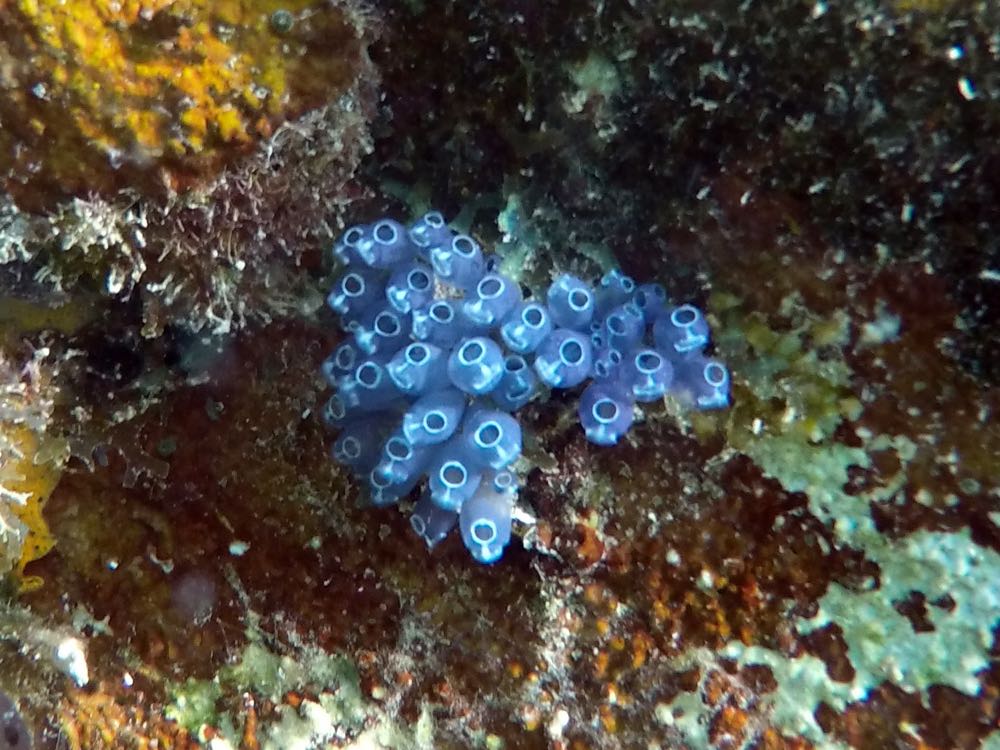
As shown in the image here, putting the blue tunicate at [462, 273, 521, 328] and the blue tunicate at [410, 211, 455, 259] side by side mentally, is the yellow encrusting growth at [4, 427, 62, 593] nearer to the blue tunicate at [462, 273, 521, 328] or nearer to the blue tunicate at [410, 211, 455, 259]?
the blue tunicate at [410, 211, 455, 259]

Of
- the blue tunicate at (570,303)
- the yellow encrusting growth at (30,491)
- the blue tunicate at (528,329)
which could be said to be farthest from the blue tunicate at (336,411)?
the yellow encrusting growth at (30,491)

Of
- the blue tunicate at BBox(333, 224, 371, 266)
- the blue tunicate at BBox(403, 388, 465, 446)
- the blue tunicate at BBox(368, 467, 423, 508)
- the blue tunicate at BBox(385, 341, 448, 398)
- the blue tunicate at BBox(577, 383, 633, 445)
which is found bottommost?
the blue tunicate at BBox(368, 467, 423, 508)

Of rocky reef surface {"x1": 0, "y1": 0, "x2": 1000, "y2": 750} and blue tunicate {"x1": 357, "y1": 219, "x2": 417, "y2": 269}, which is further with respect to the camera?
blue tunicate {"x1": 357, "y1": 219, "x2": 417, "y2": 269}

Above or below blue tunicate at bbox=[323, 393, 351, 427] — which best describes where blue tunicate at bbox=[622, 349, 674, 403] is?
above

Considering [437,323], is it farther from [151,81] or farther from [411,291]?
[151,81]

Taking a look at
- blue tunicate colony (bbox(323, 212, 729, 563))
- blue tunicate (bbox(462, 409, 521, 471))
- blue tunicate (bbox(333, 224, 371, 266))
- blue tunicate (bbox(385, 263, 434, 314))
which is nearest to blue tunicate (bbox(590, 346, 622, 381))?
blue tunicate colony (bbox(323, 212, 729, 563))

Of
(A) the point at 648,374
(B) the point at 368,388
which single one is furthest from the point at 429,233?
(A) the point at 648,374

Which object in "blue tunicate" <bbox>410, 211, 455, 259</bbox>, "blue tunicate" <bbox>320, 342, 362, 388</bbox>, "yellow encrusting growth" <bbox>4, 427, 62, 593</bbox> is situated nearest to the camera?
"blue tunicate" <bbox>410, 211, 455, 259</bbox>
